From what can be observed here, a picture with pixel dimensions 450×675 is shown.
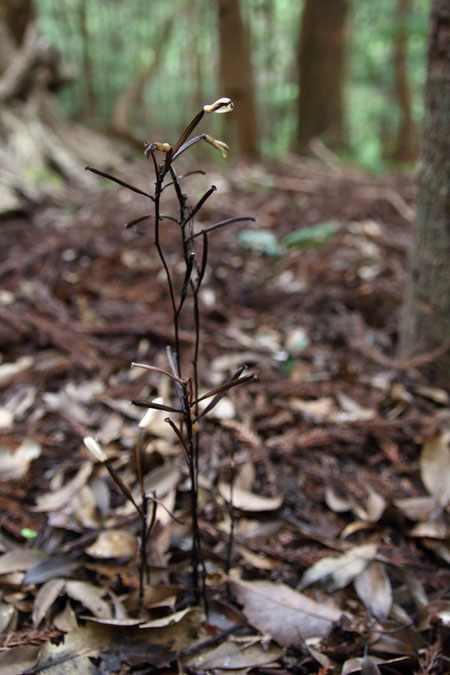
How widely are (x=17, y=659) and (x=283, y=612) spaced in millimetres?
527

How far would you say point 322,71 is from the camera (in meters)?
5.83

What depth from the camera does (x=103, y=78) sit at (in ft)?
42.9

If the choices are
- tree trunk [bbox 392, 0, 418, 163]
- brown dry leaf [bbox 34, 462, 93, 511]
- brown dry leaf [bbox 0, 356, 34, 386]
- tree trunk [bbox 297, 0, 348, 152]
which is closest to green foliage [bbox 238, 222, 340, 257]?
brown dry leaf [bbox 0, 356, 34, 386]

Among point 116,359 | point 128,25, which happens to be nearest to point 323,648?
point 116,359

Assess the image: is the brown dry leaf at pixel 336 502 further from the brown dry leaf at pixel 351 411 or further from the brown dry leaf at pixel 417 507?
the brown dry leaf at pixel 351 411

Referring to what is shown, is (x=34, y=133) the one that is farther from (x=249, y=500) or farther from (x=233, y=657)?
(x=233, y=657)

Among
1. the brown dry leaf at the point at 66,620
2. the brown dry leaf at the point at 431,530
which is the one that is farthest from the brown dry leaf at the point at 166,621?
the brown dry leaf at the point at 431,530

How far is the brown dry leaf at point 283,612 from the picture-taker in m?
1.04

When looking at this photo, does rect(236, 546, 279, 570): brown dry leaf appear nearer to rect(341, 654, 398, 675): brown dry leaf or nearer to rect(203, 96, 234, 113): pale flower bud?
rect(341, 654, 398, 675): brown dry leaf

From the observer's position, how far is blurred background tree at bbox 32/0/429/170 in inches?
236

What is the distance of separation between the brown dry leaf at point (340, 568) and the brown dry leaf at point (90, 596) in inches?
17.5

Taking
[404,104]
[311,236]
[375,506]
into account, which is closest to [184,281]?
[375,506]

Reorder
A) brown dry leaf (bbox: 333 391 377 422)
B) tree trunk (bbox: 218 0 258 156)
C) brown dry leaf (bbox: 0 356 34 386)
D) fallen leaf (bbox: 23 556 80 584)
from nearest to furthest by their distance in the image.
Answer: fallen leaf (bbox: 23 556 80 584), brown dry leaf (bbox: 333 391 377 422), brown dry leaf (bbox: 0 356 34 386), tree trunk (bbox: 218 0 258 156)

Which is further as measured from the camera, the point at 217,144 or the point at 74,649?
the point at 74,649
